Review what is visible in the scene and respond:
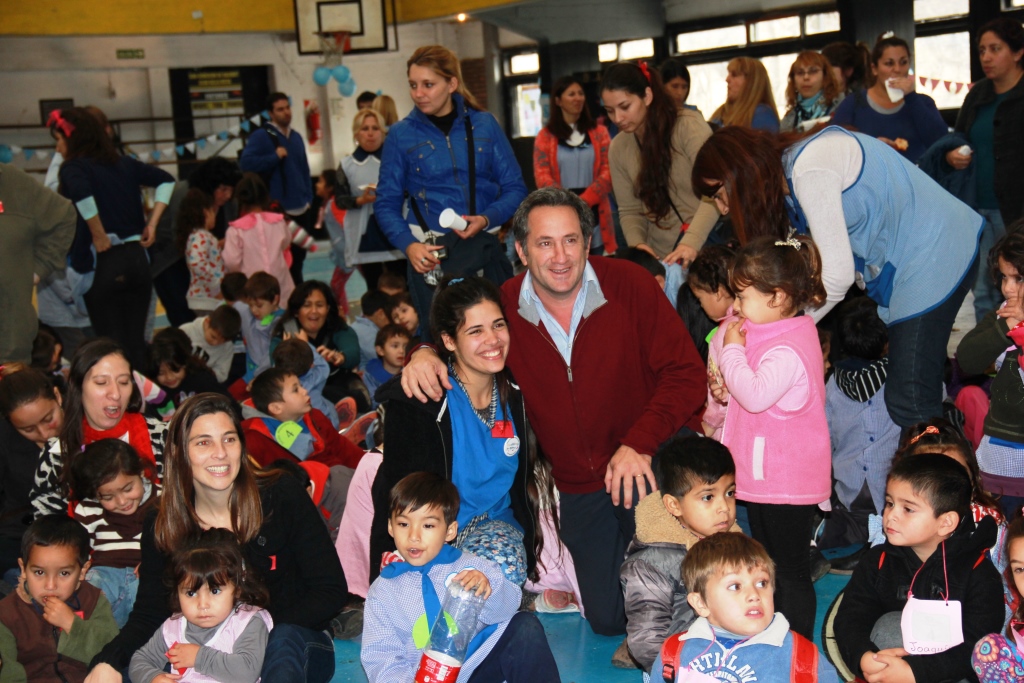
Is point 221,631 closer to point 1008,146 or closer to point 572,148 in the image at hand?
point 572,148

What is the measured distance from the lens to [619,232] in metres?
5.64

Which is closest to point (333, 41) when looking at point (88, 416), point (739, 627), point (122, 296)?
point (122, 296)

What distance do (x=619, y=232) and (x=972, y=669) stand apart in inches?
141

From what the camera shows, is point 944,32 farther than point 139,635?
Yes

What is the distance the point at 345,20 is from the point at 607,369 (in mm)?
12318

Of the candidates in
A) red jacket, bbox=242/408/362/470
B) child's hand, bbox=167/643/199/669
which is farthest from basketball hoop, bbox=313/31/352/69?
child's hand, bbox=167/643/199/669

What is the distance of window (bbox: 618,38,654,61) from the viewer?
13758 mm

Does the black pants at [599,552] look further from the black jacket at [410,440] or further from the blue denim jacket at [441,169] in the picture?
the blue denim jacket at [441,169]

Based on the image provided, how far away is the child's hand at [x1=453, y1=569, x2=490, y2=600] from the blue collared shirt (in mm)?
801

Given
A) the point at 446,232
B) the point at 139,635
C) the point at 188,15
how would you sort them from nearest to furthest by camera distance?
the point at 139,635 → the point at 446,232 → the point at 188,15

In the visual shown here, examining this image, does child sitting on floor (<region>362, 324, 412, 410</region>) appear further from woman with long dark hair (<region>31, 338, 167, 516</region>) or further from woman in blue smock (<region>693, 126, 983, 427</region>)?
woman in blue smock (<region>693, 126, 983, 427</region>)

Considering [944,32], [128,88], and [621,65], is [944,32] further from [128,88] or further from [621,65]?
[128,88]

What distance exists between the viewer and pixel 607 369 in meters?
3.03

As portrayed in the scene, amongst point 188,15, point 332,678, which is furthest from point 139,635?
point 188,15
